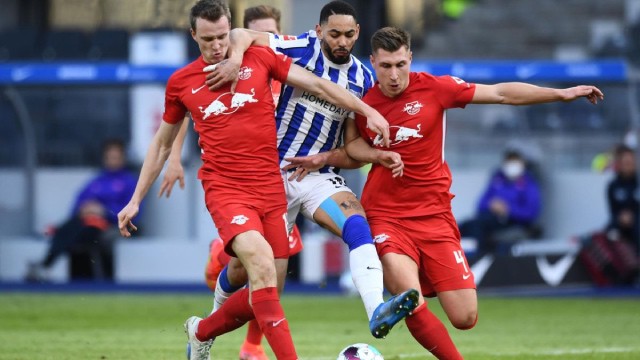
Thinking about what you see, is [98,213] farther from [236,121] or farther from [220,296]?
[236,121]

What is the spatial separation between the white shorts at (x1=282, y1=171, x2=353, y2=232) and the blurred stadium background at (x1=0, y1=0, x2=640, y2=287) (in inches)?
259

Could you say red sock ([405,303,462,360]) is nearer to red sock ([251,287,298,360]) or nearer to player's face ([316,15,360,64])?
red sock ([251,287,298,360])

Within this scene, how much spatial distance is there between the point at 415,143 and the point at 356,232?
28.1 inches

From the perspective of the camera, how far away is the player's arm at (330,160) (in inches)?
308

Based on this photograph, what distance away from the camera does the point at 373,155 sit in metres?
7.57

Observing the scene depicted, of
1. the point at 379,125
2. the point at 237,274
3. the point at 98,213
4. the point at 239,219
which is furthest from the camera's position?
the point at 98,213

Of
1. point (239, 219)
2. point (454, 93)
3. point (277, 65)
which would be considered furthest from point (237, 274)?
point (454, 93)

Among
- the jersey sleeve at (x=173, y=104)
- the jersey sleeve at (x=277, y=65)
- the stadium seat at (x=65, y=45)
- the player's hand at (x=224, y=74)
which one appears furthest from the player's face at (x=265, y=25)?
the stadium seat at (x=65, y=45)

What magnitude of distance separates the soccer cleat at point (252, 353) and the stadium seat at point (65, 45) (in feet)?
30.3

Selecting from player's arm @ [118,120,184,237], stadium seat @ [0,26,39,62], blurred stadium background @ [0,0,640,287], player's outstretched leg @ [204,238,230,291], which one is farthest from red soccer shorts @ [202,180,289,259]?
stadium seat @ [0,26,39,62]

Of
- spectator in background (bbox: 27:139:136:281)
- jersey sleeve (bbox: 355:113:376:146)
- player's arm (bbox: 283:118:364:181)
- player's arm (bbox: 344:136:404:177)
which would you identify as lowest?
spectator in background (bbox: 27:139:136:281)

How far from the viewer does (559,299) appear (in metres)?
13.9

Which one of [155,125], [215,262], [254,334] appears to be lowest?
[155,125]

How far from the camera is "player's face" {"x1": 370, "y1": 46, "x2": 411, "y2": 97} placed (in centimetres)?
745
